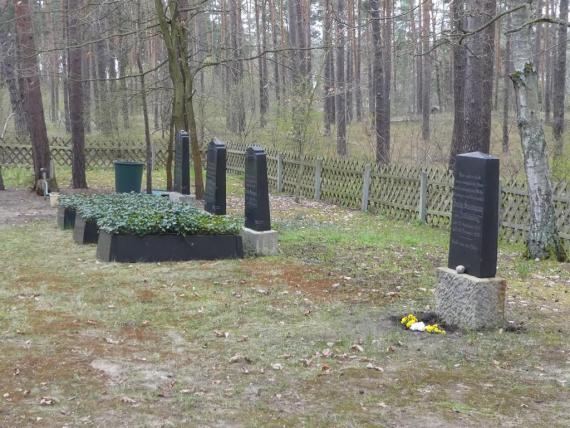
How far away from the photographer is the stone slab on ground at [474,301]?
261 inches

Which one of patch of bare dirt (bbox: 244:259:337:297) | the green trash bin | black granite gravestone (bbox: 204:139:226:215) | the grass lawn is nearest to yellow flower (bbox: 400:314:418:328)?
the grass lawn

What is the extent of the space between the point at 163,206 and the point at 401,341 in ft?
18.6

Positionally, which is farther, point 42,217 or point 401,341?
point 42,217

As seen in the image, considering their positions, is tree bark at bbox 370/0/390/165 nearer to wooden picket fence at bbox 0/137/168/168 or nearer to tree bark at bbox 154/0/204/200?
wooden picket fence at bbox 0/137/168/168

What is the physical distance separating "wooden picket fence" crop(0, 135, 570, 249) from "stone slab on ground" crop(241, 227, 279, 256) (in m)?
4.62

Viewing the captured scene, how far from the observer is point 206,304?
771cm

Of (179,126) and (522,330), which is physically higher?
(179,126)

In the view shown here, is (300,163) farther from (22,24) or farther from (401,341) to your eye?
(401,341)

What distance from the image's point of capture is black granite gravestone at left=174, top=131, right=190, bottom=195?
14.9 meters

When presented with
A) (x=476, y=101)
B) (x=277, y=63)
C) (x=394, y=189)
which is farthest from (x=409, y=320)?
(x=476, y=101)

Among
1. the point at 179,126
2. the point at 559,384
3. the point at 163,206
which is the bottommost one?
the point at 559,384

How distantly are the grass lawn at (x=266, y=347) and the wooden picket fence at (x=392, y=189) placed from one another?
91.0 inches

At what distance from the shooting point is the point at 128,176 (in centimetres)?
1672

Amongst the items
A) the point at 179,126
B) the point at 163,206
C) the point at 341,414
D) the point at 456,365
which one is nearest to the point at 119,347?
the point at 341,414
